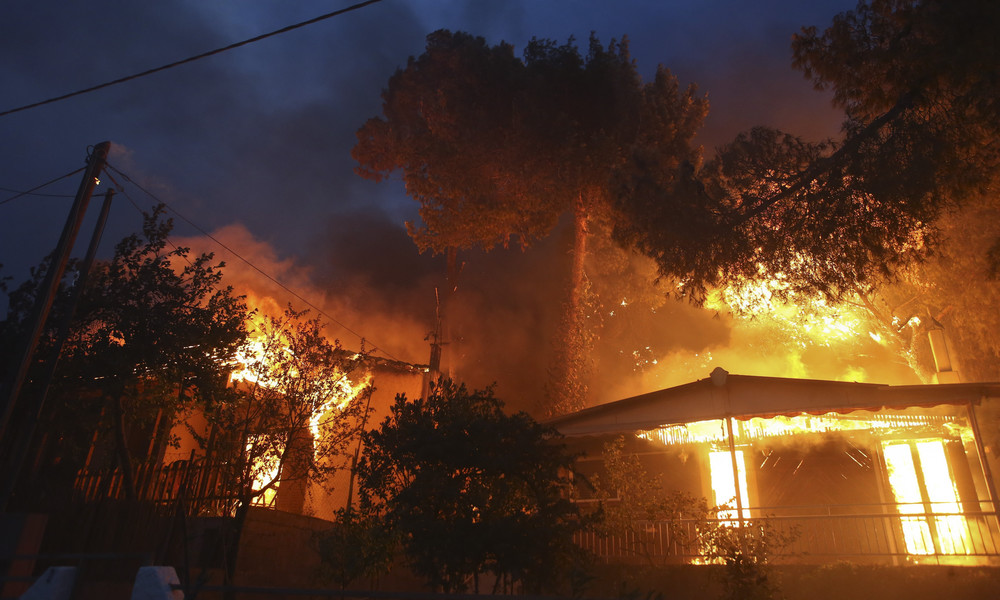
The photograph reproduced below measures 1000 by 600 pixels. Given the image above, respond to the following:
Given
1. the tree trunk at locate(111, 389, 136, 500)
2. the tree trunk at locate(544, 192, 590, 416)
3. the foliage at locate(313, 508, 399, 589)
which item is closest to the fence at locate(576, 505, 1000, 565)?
the foliage at locate(313, 508, 399, 589)

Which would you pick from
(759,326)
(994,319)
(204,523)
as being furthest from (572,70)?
(204,523)

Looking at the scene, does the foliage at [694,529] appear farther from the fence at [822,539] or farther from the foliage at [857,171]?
the foliage at [857,171]

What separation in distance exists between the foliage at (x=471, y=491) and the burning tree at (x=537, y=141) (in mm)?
15708

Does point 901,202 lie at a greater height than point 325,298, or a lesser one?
lesser

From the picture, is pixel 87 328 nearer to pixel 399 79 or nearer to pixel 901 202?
pixel 901 202

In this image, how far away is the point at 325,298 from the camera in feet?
117

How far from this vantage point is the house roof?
38.7ft

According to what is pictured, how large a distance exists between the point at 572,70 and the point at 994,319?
662 inches

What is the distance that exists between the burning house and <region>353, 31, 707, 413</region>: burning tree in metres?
8.89

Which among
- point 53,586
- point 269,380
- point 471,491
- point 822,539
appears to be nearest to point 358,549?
point 471,491

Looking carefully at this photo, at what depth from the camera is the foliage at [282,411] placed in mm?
12508

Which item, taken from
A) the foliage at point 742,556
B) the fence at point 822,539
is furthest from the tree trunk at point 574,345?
the foliage at point 742,556

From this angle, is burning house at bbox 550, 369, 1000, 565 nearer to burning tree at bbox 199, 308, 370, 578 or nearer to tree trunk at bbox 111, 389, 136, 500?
burning tree at bbox 199, 308, 370, 578

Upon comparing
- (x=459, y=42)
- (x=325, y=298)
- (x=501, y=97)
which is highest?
(x=459, y=42)
